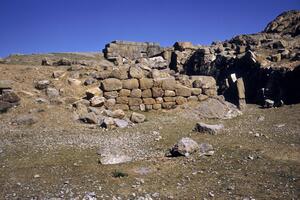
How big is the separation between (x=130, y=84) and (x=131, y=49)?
25.1 m

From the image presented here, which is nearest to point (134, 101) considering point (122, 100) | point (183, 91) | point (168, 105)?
point (122, 100)

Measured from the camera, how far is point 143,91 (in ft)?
60.4

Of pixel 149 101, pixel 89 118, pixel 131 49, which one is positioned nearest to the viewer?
pixel 89 118

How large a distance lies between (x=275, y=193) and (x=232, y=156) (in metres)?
2.74

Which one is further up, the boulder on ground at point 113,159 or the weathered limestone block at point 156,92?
the weathered limestone block at point 156,92

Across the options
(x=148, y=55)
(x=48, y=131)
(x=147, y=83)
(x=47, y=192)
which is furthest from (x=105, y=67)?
→ (x=148, y=55)

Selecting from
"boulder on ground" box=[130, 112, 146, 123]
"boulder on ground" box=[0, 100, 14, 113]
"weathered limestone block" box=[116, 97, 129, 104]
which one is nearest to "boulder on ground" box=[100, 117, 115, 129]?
"boulder on ground" box=[130, 112, 146, 123]

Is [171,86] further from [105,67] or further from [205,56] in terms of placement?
[205,56]

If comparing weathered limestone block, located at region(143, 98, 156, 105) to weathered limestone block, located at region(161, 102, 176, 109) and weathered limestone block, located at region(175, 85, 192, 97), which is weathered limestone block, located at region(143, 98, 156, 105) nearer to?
weathered limestone block, located at region(161, 102, 176, 109)

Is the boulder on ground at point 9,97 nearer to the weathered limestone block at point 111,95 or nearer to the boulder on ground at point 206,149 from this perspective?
the weathered limestone block at point 111,95

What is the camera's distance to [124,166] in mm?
10242

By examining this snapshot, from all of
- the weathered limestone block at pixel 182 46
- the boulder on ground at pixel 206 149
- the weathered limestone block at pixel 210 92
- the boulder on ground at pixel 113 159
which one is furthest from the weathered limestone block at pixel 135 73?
the weathered limestone block at pixel 182 46

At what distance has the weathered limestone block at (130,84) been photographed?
1809 cm

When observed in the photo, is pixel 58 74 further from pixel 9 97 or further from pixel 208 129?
pixel 208 129
